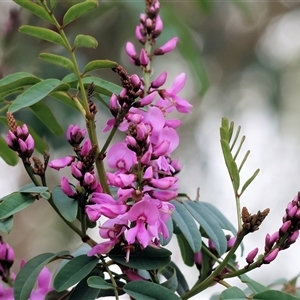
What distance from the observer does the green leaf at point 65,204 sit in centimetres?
43

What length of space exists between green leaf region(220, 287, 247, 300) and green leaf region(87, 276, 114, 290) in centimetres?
9

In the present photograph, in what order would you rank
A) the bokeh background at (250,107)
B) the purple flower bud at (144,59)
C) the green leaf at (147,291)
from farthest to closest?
the bokeh background at (250,107) → the purple flower bud at (144,59) → the green leaf at (147,291)

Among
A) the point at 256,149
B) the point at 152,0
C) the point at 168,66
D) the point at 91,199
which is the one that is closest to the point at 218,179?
the point at 256,149

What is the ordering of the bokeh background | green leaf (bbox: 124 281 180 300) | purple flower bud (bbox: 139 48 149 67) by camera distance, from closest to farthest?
1. green leaf (bbox: 124 281 180 300)
2. purple flower bud (bbox: 139 48 149 67)
3. the bokeh background

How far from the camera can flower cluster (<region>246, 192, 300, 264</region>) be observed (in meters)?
0.43

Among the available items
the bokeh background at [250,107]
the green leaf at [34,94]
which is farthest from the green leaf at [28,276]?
the bokeh background at [250,107]

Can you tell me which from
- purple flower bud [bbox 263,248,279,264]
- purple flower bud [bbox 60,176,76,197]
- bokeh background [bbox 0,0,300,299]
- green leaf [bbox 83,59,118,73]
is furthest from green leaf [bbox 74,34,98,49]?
bokeh background [bbox 0,0,300,299]

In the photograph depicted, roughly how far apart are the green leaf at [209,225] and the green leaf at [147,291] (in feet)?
0.30

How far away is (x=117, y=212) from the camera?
1.34ft

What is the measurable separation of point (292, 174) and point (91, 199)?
80.9 inches

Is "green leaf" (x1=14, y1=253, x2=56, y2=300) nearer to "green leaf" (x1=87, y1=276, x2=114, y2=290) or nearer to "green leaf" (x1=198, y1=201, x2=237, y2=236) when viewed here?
"green leaf" (x1=87, y1=276, x2=114, y2=290)

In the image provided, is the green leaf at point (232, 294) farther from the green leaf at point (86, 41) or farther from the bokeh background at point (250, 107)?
the bokeh background at point (250, 107)

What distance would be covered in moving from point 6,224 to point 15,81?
0.45ft

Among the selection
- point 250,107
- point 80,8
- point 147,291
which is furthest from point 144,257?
point 250,107
